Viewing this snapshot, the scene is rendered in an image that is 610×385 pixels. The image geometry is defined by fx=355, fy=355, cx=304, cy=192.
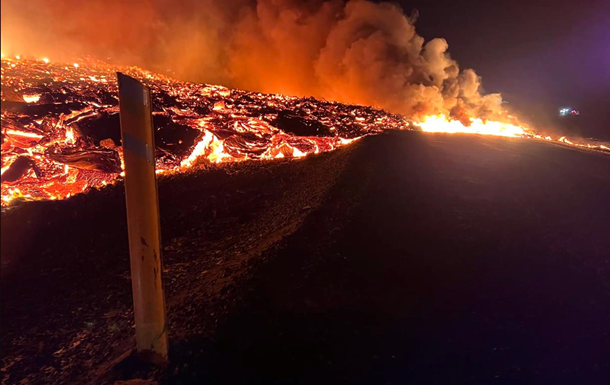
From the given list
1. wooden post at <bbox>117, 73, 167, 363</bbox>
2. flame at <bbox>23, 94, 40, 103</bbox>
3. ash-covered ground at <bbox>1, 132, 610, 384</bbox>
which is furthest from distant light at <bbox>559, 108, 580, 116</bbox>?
wooden post at <bbox>117, 73, 167, 363</bbox>

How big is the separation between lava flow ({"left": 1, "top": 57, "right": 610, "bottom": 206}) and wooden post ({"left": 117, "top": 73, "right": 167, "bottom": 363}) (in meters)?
2.68

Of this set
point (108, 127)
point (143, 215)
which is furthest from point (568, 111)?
point (143, 215)

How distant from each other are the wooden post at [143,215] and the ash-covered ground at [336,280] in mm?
208

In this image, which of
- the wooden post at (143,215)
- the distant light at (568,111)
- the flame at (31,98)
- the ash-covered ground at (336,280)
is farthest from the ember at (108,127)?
the distant light at (568,111)

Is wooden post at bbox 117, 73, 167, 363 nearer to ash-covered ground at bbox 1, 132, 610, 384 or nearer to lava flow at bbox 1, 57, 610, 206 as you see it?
ash-covered ground at bbox 1, 132, 610, 384

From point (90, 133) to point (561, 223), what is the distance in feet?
17.8

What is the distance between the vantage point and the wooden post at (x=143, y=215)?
68.0 inches

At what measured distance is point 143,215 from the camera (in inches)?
70.1

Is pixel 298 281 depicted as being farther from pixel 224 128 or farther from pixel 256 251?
pixel 224 128

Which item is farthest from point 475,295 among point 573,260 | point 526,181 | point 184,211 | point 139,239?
point 184,211

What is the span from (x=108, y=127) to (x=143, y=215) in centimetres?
356

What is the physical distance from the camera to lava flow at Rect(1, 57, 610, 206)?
4.07 metres

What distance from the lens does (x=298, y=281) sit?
243 centimetres

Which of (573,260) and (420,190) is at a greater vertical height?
(420,190)
